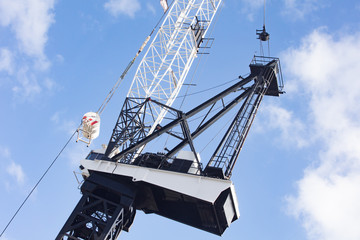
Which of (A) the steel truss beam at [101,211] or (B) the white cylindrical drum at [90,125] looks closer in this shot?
(A) the steel truss beam at [101,211]

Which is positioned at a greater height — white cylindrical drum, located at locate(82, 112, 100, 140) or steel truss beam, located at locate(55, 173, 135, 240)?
white cylindrical drum, located at locate(82, 112, 100, 140)

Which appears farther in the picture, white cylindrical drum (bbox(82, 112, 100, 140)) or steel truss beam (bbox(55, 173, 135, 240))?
white cylindrical drum (bbox(82, 112, 100, 140))

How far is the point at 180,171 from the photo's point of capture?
33000 mm

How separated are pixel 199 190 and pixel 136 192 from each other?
4800mm

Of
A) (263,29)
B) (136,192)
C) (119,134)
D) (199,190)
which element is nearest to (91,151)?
(119,134)

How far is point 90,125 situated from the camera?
3706cm

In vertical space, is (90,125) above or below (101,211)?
above

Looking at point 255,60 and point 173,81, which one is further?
point 173,81

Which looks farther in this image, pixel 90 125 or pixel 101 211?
pixel 90 125

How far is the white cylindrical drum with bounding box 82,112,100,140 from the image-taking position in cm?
3706

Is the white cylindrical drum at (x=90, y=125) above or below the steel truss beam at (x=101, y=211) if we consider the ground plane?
above

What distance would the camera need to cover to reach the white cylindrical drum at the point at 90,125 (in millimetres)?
37062

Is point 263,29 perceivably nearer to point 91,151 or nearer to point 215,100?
point 215,100

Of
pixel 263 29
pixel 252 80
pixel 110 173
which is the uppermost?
pixel 263 29
